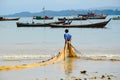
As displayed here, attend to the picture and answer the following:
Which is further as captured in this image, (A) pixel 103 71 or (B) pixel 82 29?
(B) pixel 82 29

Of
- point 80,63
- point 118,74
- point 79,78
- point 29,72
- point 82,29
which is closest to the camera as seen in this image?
point 79,78

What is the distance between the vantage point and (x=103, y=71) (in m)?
11.8

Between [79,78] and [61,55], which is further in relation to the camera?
[61,55]

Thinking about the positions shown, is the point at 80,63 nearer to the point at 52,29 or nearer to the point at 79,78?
the point at 79,78

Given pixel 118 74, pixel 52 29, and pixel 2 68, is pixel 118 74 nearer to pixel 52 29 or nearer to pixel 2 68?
pixel 2 68

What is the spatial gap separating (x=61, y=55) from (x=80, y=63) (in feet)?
3.33

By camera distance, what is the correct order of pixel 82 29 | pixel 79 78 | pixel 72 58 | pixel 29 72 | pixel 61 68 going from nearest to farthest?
pixel 79 78 < pixel 29 72 < pixel 61 68 < pixel 72 58 < pixel 82 29

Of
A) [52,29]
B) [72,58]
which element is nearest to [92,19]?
[52,29]

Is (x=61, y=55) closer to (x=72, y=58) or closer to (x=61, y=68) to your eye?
(x=72, y=58)

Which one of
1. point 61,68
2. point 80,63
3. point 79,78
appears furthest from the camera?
point 80,63

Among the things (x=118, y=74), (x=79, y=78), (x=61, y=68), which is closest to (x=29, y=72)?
(x=61, y=68)

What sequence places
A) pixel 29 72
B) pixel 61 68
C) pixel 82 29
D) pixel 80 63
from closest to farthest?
1. pixel 29 72
2. pixel 61 68
3. pixel 80 63
4. pixel 82 29

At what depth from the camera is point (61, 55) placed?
48.4 ft

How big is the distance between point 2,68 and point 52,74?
1.89 meters
